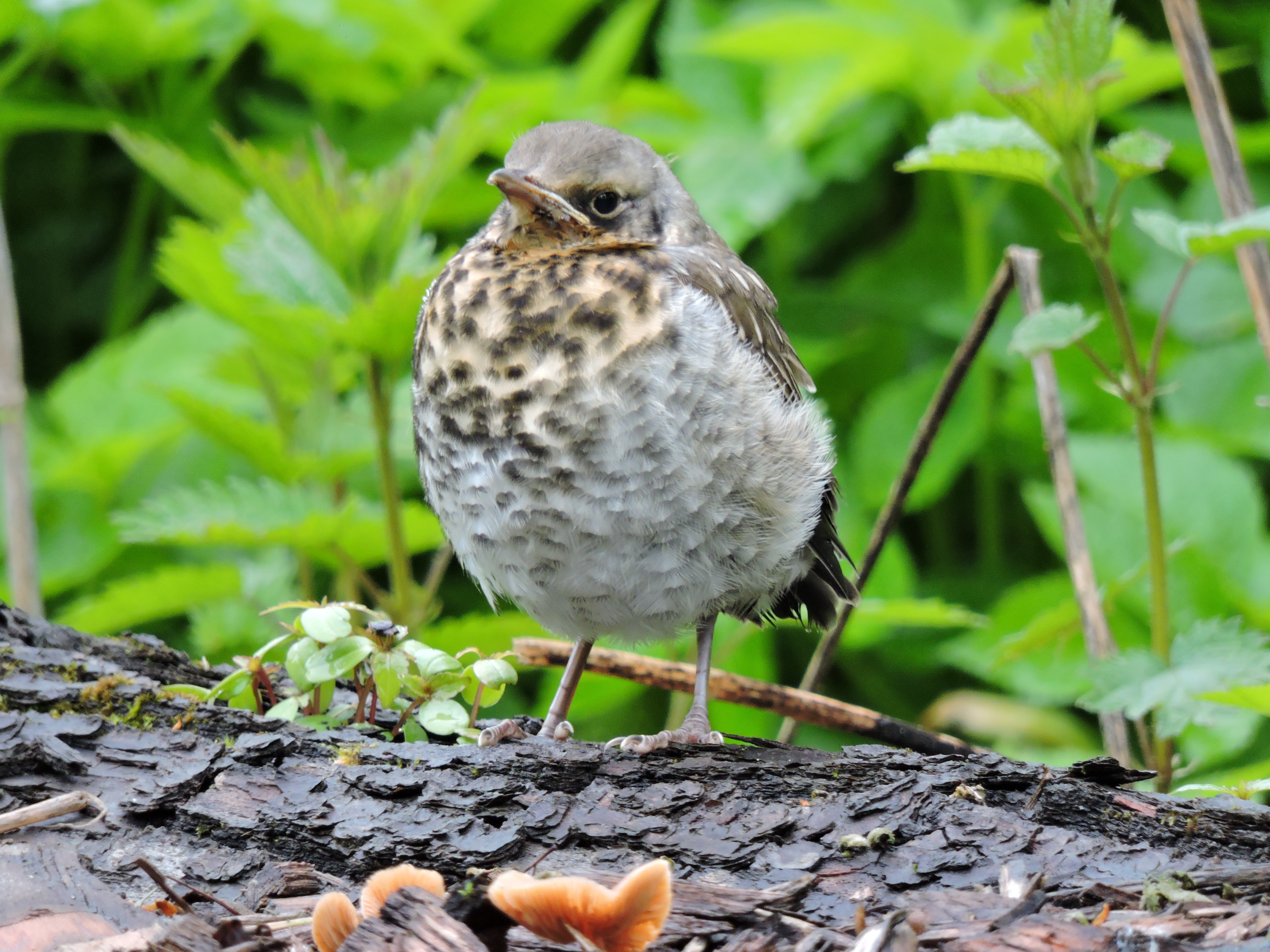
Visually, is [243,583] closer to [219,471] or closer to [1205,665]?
[219,471]

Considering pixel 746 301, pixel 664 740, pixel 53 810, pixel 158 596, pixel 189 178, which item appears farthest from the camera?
pixel 158 596

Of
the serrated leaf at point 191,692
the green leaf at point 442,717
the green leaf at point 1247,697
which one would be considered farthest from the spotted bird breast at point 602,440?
the green leaf at point 1247,697

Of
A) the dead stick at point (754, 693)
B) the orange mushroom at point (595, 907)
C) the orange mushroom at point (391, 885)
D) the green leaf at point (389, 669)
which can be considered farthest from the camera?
the dead stick at point (754, 693)

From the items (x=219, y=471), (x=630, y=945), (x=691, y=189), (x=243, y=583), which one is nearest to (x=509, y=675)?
(x=630, y=945)

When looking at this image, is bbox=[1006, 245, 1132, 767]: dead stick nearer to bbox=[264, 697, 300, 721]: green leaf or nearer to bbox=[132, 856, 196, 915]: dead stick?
bbox=[264, 697, 300, 721]: green leaf

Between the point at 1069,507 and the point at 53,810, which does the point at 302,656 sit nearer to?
the point at 53,810

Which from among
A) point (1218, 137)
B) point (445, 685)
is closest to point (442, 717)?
point (445, 685)

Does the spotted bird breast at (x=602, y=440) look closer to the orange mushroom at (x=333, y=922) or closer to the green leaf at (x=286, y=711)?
the green leaf at (x=286, y=711)
